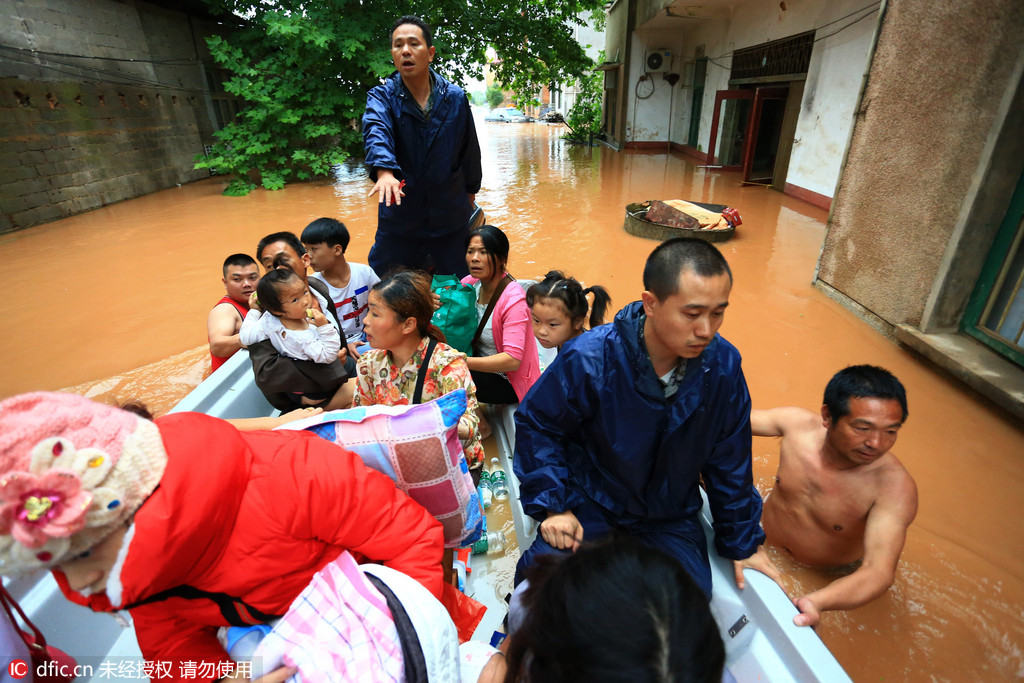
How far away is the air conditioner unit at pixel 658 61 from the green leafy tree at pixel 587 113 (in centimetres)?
354

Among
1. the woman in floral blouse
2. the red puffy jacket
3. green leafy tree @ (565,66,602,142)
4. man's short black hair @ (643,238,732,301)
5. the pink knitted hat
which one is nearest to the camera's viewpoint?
the pink knitted hat

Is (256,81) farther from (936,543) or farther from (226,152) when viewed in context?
(936,543)

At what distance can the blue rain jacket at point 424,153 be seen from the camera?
112 inches

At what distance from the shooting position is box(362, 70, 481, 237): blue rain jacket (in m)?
2.86

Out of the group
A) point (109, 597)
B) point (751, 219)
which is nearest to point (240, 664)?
point (109, 597)

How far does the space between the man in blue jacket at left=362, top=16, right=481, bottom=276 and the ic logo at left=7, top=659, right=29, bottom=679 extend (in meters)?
2.09

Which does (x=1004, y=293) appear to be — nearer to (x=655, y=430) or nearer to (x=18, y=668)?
(x=655, y=430)

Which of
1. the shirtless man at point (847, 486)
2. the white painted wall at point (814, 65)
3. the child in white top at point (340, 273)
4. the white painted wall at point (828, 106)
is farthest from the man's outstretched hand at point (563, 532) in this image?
the white painted wall at point (828, 106)

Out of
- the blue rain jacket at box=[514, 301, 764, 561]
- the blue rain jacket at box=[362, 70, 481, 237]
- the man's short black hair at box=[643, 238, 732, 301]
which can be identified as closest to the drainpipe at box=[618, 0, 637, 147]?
the blue rain jacket at box=[362, 70, 481, 237]

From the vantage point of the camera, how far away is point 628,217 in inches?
289

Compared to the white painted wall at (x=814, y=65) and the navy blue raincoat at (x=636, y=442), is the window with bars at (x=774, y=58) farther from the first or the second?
the navy blue raincoat at (x=636, y=442)

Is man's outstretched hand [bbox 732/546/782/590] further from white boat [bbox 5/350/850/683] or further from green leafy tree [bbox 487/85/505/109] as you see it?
green leafy tree [bbox 487/85/505/109]

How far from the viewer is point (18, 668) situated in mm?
1253

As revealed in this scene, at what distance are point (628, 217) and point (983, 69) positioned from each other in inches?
171
